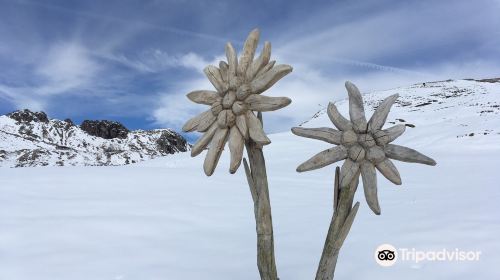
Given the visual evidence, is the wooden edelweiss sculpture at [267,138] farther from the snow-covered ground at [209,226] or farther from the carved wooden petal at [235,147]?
the snow-covered ground at [209,226]

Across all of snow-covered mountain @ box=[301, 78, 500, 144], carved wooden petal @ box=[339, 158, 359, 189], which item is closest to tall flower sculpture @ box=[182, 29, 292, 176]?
carved wooden petal @ box=[339, 158, 359, 189]

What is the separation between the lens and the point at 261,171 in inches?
115

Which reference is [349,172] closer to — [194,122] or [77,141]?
[194,122]

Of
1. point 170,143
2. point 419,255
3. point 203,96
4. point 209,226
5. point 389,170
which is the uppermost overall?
point 170,143

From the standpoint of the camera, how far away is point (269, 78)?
8.91 feet

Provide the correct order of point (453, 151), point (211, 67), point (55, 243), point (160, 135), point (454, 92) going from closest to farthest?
point (211, 67), point (55, 243), point (453, 151), point (454, 92), point (160, 135)

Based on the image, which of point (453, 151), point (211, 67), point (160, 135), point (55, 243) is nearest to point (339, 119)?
point (211, 67)

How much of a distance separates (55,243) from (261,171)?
Answer: 2678mm

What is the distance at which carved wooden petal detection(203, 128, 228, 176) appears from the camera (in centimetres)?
281

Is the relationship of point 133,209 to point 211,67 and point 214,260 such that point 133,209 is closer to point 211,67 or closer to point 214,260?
point 214,260

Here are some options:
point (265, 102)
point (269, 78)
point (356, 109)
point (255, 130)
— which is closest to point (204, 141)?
point (255, 130)

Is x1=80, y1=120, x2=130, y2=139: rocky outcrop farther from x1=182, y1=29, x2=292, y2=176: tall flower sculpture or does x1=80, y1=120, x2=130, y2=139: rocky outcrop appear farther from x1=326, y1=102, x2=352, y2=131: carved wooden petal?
x1=326, y1=102, x2=352, y2=131: carved wooden petal

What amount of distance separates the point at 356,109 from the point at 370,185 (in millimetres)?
529

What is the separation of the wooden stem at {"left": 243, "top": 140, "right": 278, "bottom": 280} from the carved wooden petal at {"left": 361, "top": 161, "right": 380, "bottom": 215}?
67 centimetres
